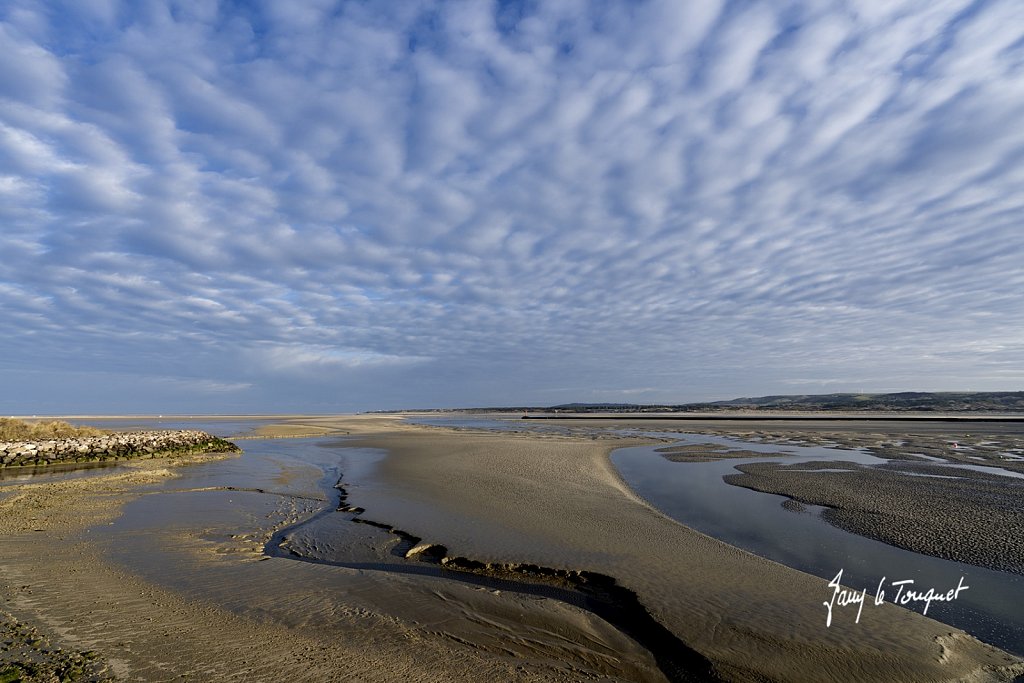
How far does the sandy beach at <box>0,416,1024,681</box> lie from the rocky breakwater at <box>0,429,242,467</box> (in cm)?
1317

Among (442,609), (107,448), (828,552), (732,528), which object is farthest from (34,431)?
(828,552)

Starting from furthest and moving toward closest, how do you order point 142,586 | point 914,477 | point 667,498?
point 914,477 < point 667,498 < point 142,586

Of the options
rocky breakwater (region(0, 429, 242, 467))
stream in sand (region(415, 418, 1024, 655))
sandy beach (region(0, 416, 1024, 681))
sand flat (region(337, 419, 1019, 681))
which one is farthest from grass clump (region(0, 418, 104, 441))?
stream in sand (region(415, 418, 1024, 655))

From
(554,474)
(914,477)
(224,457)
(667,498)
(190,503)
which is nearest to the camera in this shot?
(190,503)

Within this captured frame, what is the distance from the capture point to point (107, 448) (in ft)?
80.1

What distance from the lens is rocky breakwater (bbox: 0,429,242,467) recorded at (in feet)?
70.3

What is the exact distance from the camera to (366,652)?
5.27 meters

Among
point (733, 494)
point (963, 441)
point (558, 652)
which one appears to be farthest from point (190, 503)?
point (963, 441)

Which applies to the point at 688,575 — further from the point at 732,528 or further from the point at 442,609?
the point at 442,609

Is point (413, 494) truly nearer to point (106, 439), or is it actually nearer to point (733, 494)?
point (733, 494)

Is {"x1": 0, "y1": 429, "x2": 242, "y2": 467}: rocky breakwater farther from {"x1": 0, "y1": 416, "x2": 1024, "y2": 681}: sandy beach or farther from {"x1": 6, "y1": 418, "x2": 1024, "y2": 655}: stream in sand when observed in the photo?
{"x1": 0, "y1": 416, "x2": 1024, "y2": 681}: sandy beach

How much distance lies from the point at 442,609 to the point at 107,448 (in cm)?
2686

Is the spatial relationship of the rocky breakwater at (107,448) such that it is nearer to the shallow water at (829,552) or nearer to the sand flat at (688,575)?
the sand flat at (688,575)

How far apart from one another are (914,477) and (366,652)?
20.3 metres
